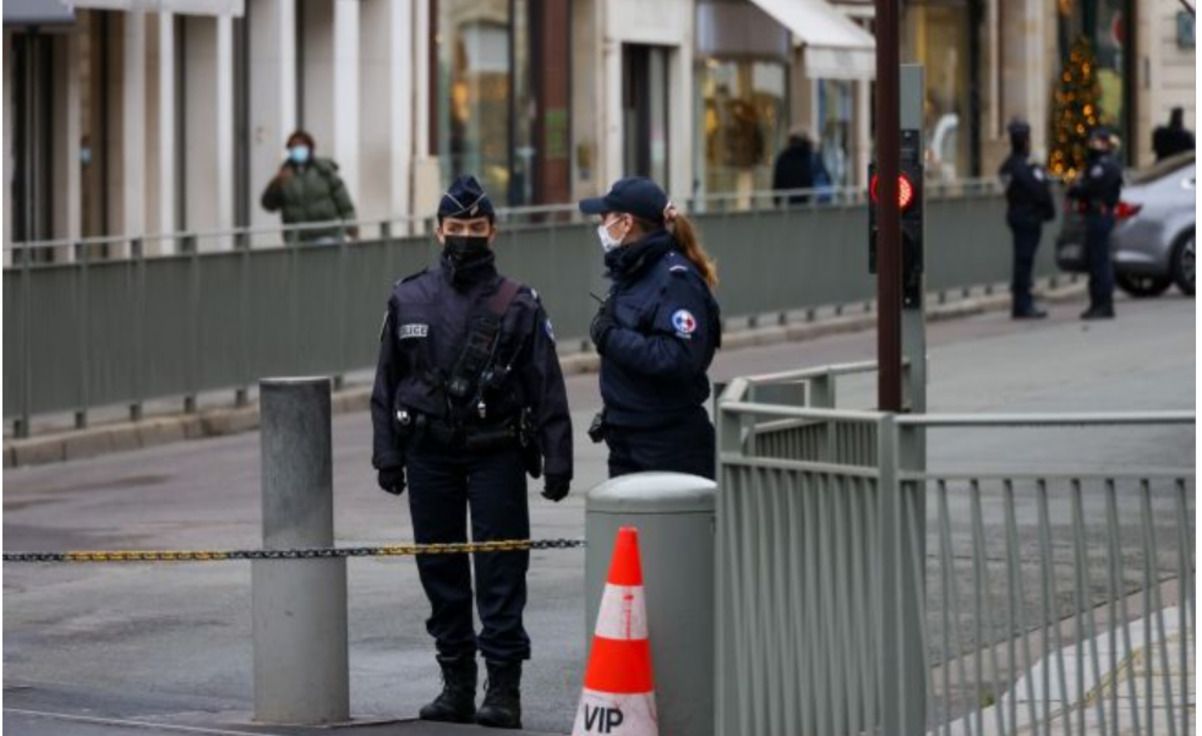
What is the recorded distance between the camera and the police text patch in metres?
9.98

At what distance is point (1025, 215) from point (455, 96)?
6713mm

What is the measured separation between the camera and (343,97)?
31.9 meters

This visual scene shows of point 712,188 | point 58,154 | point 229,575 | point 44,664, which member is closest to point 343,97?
point 58,154

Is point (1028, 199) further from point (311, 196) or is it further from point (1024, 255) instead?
point (311, 196)

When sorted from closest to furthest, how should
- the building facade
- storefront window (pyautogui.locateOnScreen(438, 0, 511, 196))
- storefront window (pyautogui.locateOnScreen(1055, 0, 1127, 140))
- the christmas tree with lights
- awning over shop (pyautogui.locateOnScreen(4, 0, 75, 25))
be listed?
1. awning over shop (pyautogui.locateOnScreen(4, 0, 75, 25))
2. the building facade
3. storefront window (pyautogui.locateOnScreen(438, 0, 511, 196))
4. the christmas tree with lights
5. storefront window (pyautogui.locateOnScreen(1055, 0, 1127, 140))

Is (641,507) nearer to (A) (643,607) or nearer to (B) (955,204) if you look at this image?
(A) (643,607)

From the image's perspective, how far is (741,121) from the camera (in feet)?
135

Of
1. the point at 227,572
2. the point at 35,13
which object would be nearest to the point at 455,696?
the point at 227,572

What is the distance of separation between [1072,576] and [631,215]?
315 cm

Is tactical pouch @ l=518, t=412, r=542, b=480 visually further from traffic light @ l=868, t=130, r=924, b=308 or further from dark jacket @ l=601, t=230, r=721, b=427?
traffic light @ l=868, t=130, r=924, b=308

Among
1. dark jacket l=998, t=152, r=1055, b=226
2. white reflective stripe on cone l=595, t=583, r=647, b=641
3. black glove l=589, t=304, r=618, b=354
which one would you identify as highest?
dark jacket l=998, t=152, r=1055, b=226

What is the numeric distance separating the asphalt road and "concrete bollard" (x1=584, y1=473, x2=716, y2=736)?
799 mm

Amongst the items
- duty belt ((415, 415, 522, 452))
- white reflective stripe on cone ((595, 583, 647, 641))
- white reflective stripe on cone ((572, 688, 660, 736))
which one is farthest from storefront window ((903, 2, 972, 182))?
white reflective stripe on cone ((595, 583, 647, 641))

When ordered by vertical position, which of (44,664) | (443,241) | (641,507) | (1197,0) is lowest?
(44,664)
